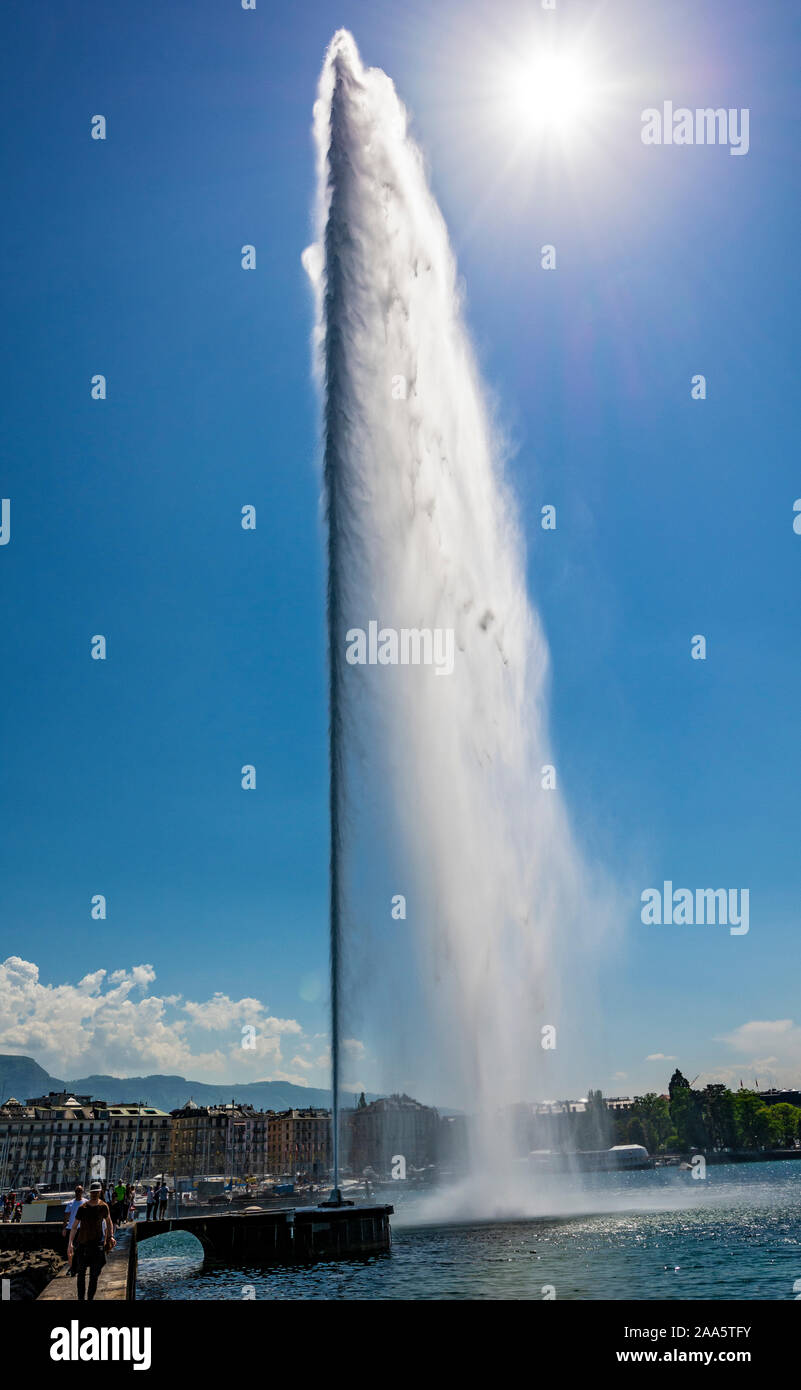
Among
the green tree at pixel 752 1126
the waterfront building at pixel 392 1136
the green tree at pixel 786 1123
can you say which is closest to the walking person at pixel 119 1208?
the waterfront building at pixel 392 1136

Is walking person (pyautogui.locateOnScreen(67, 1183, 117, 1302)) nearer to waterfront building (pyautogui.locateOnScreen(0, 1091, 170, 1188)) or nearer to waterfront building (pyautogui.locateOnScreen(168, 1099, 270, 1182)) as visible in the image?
waterfront building (pyautogui.locateOnScreen(0, 1091, 170, 1188))

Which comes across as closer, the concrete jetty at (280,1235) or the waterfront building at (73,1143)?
the concrete jetty at (280,1235)

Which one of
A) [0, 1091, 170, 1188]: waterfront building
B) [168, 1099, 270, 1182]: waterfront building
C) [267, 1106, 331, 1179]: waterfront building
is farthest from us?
[267, 1106, 331, 1179]: waterfront building

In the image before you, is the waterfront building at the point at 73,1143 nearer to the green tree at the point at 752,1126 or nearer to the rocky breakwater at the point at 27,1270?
the green tree at the point at 752,1126

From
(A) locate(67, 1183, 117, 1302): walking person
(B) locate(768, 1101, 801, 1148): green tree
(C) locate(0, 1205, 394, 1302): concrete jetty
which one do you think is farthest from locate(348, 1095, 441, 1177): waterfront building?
(B) locate(768, 1101, 801, 1148): green tree

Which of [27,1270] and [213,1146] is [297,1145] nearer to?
[213,1146]

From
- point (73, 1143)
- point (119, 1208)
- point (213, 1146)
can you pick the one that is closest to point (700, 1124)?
point (213, 1146)
